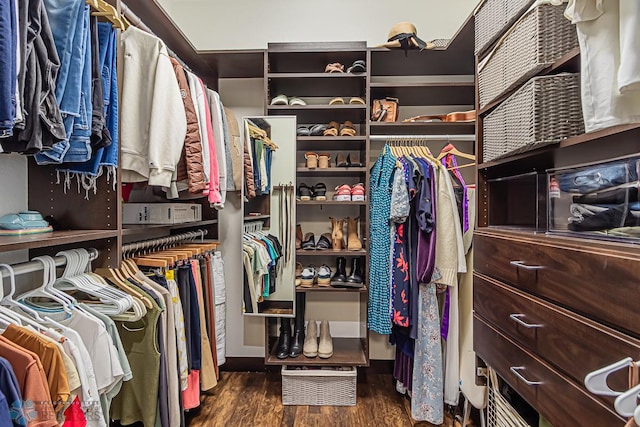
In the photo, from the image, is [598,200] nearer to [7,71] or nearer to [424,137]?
[424,137]

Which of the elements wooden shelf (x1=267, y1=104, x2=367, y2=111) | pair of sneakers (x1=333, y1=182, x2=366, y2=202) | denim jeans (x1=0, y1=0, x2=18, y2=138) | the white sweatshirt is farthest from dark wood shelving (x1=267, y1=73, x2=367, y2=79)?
denim jeans (x1=0, y1=0, x2=18, y2=138)

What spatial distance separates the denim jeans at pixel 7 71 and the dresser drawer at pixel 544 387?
1494mm

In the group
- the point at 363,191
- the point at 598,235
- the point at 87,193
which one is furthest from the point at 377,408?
the point at 87,193

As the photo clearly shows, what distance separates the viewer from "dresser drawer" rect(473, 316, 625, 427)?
875mm

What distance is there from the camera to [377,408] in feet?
7.05

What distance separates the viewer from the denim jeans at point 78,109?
3.38ft

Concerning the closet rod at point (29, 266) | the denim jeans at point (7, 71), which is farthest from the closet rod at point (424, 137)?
the denim jeans at point (7, 71)

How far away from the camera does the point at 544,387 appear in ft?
3.50

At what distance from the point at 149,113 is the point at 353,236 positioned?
141 centimetres

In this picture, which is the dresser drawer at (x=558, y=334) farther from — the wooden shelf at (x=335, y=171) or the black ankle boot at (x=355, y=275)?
the wooden shelf at (x=335, y=171)

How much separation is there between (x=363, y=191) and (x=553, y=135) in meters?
1.21

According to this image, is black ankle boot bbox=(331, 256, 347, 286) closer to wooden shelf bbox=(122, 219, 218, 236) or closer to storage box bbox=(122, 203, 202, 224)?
wooden shelf bbox=(122, 219, 218, 236)

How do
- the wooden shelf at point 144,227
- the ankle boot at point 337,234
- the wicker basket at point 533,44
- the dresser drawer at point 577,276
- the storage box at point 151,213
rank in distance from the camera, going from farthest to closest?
the ankle boot at point 337,234 < the storage box at point 151,213 < the wooden shelf at point 144,227 < the wicker basket at point 533,44 < the dresser drawer at point 577,276

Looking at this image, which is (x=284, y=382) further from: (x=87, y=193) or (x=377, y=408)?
(x=87, y=193)
